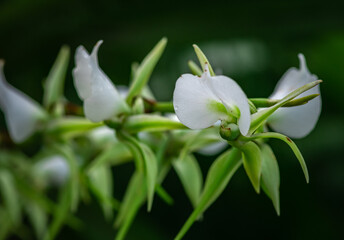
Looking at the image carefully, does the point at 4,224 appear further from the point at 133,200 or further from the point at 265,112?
the point at 265,112

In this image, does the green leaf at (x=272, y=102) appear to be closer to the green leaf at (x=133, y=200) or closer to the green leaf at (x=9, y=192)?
the green leaf at (x=133, y=200)

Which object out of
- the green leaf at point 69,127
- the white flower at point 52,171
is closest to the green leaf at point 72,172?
the green leaf at point 69,127

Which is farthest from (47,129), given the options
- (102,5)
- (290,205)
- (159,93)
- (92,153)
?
(290,205)

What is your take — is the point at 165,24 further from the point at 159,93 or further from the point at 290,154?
the point at 290,154

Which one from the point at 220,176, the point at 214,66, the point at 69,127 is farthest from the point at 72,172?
the point at 214,66

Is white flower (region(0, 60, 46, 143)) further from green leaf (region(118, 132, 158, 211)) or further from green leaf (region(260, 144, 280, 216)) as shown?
green leaf (region(260, 144, 280, 216))

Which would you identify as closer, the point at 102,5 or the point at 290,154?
the point at 102,5
